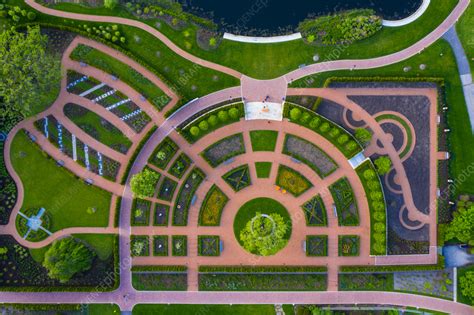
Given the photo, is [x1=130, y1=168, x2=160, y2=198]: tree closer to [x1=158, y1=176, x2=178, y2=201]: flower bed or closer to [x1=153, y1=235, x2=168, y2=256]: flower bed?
[x1=158, y1=176, x2=178, y2=201]: flower bed

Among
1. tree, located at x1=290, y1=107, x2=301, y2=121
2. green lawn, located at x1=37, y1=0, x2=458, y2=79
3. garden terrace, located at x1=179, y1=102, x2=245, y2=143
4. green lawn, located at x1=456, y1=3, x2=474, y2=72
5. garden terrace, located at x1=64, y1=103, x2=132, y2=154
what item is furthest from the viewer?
garden terrace, located at x1=64, y1=103, x2=132, y2=154

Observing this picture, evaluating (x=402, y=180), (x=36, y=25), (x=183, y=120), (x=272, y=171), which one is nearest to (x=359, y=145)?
(x=402, y=180)

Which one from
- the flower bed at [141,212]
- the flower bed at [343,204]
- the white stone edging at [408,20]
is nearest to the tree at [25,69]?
the flower bed at [141,212]

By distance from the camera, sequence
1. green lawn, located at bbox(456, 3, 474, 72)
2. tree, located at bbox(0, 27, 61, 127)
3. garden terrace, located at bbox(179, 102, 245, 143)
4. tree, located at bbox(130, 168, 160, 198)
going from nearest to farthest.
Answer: tree, located at bbox(0, 27, 61, 127) → tree, located at bbox(130, 168, 160, 198) → garden terrace, located at bbox(179, 102, 245, 143) → green lawn, located at bbox(456, 3, 474, 72)

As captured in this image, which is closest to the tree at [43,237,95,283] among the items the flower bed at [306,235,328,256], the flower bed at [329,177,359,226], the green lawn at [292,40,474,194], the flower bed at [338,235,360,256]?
the flower bed at [306,235,328,256]

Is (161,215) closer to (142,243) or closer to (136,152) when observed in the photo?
(142,243)

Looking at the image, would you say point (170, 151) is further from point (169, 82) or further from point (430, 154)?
point (430, 154)

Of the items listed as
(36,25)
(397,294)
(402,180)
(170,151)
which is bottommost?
(397,294)
